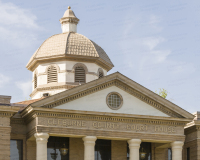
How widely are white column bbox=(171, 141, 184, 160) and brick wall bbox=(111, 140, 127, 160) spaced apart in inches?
145

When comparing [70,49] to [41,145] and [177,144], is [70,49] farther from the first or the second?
[177,144]

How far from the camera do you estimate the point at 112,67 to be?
5038cm

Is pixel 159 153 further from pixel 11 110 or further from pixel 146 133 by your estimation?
pixel 11 110

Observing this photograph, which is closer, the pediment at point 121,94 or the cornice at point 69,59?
the pediment at point 121,94

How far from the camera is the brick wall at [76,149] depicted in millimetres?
42281

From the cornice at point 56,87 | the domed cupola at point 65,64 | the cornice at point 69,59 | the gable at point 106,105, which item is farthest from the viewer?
the cornice at point 69,59

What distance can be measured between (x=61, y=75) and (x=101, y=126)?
827cm

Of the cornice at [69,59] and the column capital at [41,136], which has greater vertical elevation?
the cornice at [69,59]

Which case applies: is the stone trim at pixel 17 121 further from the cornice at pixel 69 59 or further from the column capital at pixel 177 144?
the column capital at pixel 177 144

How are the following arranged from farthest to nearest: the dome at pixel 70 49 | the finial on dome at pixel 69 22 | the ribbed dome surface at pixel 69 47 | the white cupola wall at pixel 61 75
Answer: the finial on dome at pixel 69 22, the ribbed dome surface at pixel 69 47, the dome at pixel 70 49, the white cupola wall at pixel 61 75

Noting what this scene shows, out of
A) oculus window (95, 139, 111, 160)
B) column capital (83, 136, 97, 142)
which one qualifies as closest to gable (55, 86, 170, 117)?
column capital (83, 136, 97, 142)

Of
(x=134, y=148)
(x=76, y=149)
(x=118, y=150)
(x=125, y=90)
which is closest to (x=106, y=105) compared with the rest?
(x=125, y=90)

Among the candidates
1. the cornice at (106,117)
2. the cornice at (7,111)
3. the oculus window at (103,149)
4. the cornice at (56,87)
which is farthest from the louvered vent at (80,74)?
the cornice at (7,111)

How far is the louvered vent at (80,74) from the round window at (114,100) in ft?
22.3
